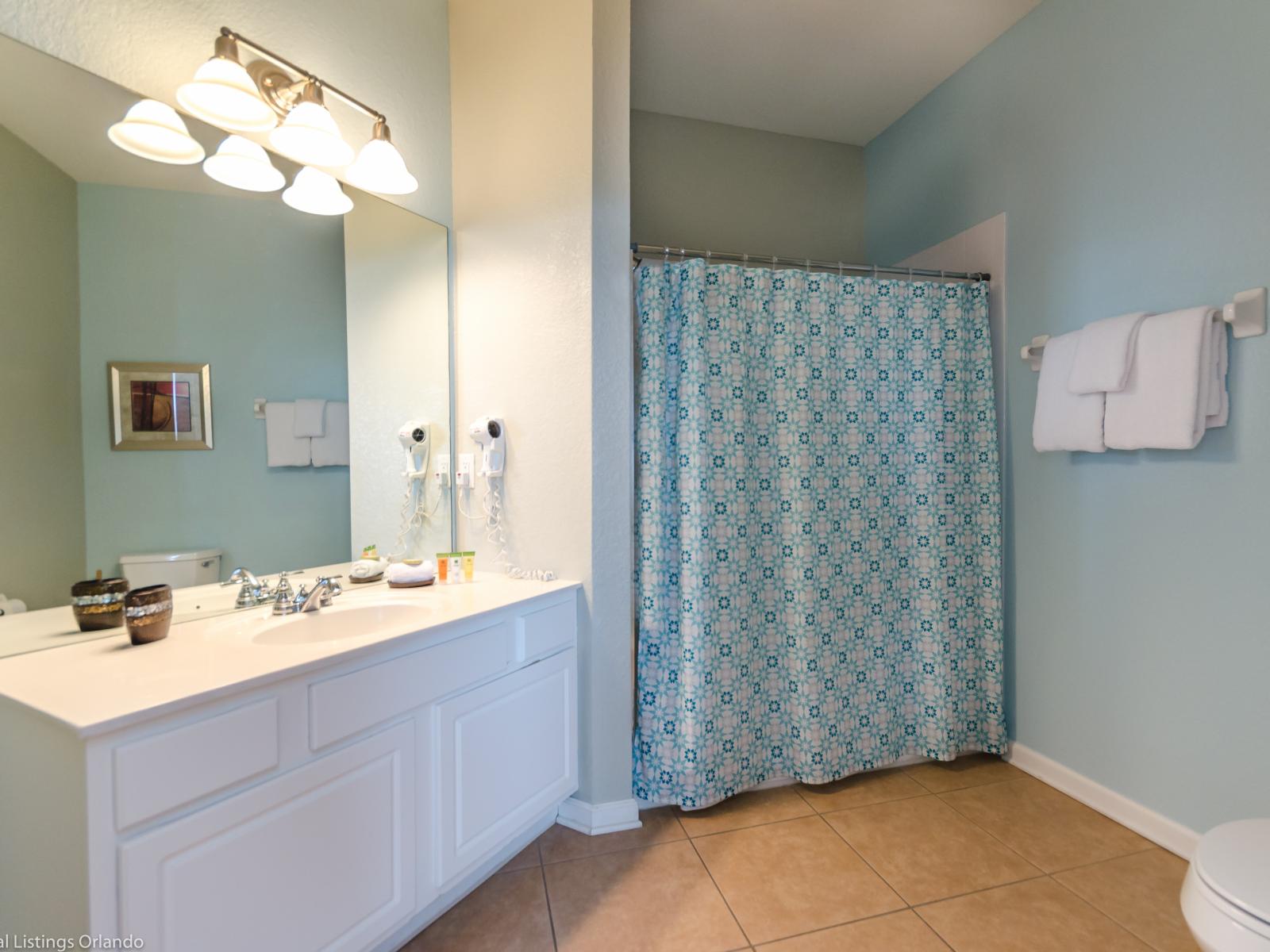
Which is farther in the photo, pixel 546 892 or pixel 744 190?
pixel 744 190

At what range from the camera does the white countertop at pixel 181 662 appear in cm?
90

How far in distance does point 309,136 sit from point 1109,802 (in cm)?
312

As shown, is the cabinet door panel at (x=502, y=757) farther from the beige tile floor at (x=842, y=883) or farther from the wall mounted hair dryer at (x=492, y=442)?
the wall mounted hair dryer at (x=492, y=442)

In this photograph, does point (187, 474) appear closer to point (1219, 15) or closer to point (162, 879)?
point (162, 879)

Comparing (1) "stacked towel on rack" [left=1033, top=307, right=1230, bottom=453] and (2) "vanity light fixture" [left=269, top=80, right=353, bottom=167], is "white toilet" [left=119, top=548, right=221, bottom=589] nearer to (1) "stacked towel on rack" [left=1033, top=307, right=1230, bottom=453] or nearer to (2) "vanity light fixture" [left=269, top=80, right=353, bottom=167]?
(2) "vanity light fixture" [left=269, top=80, right=353, bottom=167]

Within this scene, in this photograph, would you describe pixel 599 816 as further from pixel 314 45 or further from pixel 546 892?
pixel 314 45

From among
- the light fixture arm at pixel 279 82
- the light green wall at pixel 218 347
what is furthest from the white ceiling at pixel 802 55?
the light green wall at pixel 218 347

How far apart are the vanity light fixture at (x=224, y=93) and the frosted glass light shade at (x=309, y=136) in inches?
3.2

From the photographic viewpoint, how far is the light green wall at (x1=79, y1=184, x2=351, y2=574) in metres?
1.24

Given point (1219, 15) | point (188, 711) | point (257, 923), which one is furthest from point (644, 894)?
point (1219, 15)

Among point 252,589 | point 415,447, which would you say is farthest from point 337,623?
point 415,447

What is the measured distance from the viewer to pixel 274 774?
1.07 meters

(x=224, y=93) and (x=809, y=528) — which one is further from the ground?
(x=224, y=93)

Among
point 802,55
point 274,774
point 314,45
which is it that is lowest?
point 274,774
